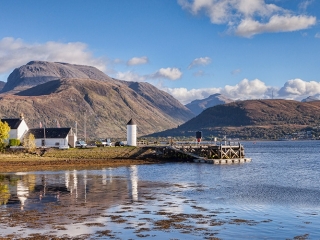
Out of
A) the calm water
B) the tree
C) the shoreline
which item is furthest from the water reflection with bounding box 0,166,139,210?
the tree

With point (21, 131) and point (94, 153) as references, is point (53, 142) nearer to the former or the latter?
point (21, 131)

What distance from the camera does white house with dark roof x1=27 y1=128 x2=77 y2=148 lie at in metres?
101

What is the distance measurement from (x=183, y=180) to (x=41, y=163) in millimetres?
32959

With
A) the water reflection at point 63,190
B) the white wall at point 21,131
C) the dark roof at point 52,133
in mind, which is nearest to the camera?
the water reflection at point 63,190

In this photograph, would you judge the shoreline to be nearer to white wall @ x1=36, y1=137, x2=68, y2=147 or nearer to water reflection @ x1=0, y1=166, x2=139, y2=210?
white wall @ x1=36, y1=137, x2=68, y2=147

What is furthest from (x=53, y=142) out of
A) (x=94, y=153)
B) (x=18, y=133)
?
(x=94, y=153)

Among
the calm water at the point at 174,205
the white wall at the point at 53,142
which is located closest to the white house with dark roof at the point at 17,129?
the white wall at the point at 53,142

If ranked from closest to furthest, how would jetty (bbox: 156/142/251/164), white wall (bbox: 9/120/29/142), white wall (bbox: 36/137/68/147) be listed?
jetty (bbox: 156/142/251/164) < white wall (bbox: 36/137/68/147) < white wall (bbox: 9/120/29/142)

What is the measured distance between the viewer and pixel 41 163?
7906cm

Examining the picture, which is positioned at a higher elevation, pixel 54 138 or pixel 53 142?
pixel 54 138

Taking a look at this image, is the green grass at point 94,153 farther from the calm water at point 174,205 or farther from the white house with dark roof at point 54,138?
the calm water at point 174,205

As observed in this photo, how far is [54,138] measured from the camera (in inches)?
3994

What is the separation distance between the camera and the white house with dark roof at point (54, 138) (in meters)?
101

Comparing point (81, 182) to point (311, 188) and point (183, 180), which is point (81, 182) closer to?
point (183, 180)
